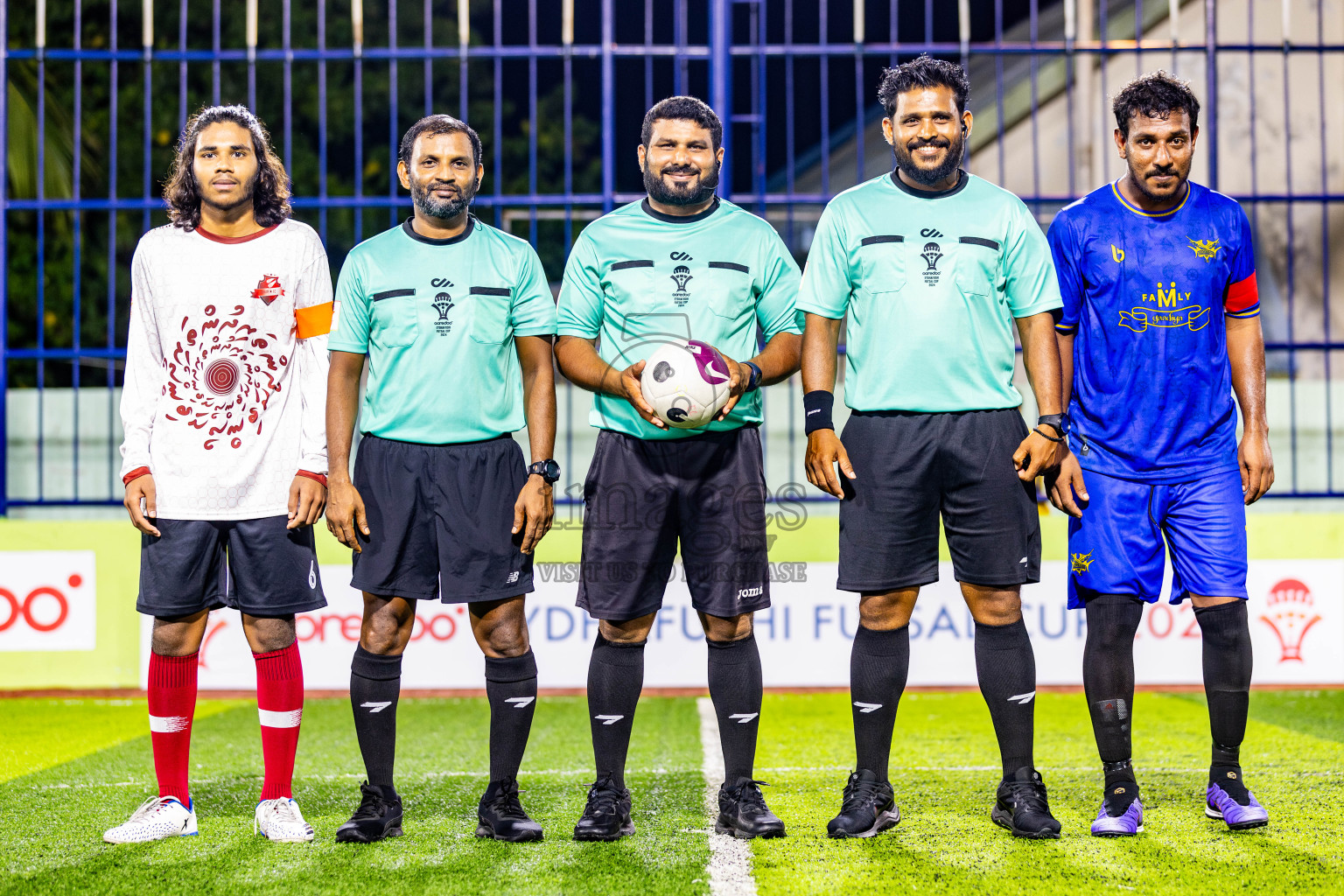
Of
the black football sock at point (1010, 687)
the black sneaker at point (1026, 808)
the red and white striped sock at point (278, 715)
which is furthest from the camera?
the red and white striped sock at point (278, 715)

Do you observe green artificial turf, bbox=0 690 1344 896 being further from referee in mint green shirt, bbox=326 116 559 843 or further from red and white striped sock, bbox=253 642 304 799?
referee in mint green shirt, bbox=326 116 559 843

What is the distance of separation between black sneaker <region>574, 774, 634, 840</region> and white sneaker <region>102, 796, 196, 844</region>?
1141mm

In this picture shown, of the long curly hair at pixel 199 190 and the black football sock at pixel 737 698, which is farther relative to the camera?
the long curly hair at pixel 199 190

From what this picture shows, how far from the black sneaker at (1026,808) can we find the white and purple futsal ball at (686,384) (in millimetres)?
1369

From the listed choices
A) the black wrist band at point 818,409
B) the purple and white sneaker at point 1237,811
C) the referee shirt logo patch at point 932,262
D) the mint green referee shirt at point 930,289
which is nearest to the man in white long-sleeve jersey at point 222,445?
the black wrist band at point 818,409

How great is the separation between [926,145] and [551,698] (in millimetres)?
4301

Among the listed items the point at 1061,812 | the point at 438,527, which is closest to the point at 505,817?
the point at 438,527

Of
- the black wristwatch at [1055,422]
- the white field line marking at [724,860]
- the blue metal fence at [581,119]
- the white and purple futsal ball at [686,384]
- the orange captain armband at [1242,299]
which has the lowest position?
the white field line marking at [724,860]

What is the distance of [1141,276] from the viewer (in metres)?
3.49

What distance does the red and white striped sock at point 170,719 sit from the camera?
11.7 ft

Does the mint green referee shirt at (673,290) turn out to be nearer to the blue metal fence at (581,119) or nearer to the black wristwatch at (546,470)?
the black wristwatch at (546,470)

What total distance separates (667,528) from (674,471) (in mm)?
164

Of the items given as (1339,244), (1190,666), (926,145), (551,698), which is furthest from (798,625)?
(1339,244)

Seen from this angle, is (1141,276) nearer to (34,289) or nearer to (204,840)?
(204,840)
